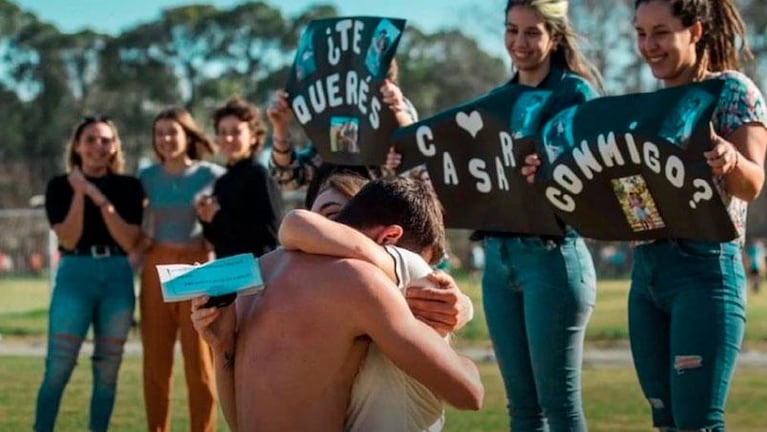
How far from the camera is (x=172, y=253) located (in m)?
6.74

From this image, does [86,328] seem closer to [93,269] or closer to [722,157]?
[93,269]

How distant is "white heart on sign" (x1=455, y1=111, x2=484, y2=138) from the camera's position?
200 inches

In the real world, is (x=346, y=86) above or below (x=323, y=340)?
above

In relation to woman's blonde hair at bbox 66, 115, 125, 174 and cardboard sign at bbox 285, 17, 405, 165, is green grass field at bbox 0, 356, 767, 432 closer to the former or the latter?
woman's blonde hair at bbox 66, 115, 125, 174

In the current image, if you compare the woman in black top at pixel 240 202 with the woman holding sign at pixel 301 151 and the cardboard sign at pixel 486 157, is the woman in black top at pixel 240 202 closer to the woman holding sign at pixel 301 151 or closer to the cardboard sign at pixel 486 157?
the woman holding sign at pixel 301 151

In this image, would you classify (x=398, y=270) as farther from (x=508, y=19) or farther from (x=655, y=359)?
(x=508, y=19)

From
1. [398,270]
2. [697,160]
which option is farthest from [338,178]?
[697,160]

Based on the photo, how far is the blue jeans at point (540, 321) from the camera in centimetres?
472

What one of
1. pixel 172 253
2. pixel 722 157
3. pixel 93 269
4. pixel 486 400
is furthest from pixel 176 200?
pixel 722 157

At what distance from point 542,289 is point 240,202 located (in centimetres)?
227

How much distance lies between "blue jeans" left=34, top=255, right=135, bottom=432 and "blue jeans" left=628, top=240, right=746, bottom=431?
3076mm

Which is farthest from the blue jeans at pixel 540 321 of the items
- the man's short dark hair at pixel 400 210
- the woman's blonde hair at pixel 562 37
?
the man's short dark hair at pixel 400 210

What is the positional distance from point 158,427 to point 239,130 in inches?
60.2

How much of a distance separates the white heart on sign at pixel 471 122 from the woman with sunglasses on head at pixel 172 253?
6.30 feet
